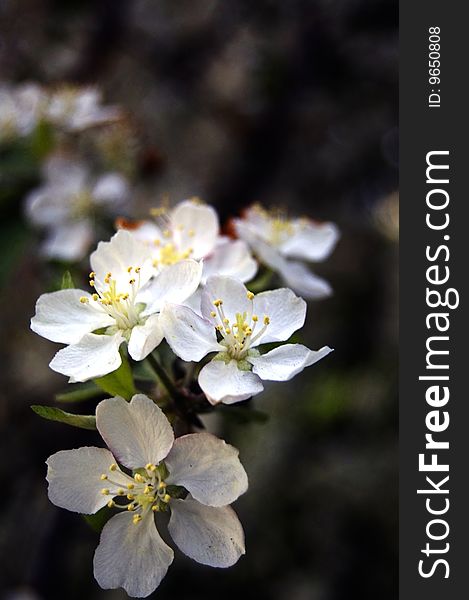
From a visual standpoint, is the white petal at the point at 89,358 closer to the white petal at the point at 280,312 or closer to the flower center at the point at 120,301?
the flower center at the point at 120,301

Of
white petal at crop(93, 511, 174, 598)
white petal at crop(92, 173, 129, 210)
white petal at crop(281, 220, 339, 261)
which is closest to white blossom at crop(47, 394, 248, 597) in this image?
white petal at crop(93, 511, 174, 598)

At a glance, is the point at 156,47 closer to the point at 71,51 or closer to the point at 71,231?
the point at 71,51

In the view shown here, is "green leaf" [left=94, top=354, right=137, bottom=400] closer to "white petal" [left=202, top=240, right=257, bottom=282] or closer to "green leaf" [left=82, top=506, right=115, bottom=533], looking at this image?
"green leaf" [left=82, top=506, right=115, bottom=533]

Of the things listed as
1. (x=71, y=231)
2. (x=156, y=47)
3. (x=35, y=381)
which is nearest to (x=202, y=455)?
(x=71, y=231)

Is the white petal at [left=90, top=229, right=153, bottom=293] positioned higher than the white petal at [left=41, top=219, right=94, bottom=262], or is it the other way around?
the white petal at [left=41, top=219, right=94, bottom=262]

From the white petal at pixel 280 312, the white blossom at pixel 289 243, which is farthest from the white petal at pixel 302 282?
the white petal at pixel 280 312

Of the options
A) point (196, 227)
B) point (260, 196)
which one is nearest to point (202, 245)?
point (196, 227)
